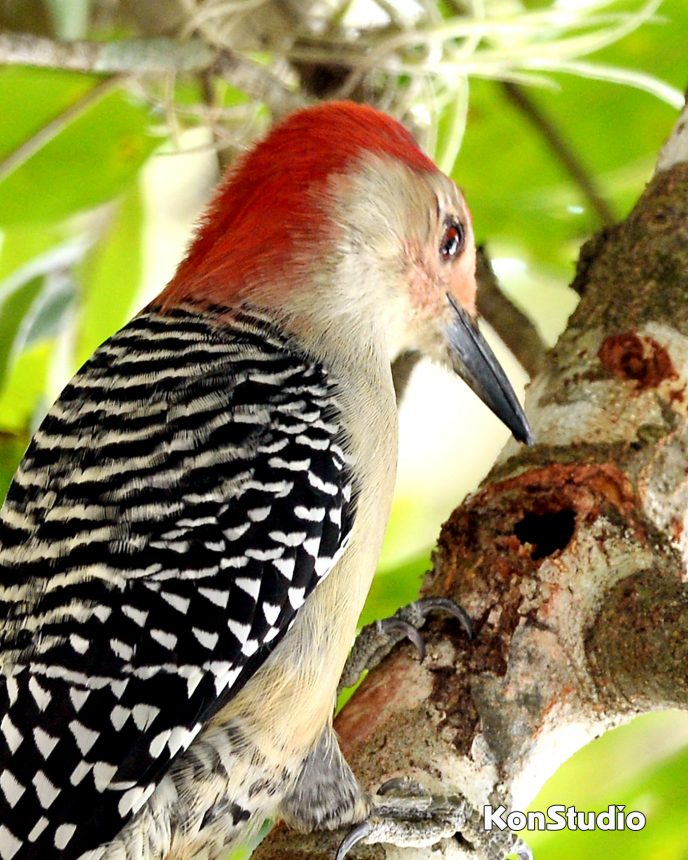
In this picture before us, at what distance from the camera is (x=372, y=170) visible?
251 centimetres

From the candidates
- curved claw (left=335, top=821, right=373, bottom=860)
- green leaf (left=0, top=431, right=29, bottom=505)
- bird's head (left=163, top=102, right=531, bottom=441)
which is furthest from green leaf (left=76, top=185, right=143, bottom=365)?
curved claw (left=335, top=821, right=373, bottom=860)

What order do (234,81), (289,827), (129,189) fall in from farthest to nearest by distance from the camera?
(129,189) < (234,81) < (289,827)

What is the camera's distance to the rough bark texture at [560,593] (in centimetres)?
198

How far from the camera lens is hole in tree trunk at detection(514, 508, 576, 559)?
214 cm

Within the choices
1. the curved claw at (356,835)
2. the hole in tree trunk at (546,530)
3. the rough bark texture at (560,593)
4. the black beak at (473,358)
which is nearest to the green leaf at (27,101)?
the black beak at (473,358)

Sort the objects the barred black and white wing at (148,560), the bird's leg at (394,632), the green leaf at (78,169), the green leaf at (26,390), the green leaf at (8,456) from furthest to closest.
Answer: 1. the green leaf at (26,390)
2. the green leaf at (78,169)
3. the green leaf at (8,456)
4. the bird's leg at (394,632)
5. the barred black and white wing at (148,560)

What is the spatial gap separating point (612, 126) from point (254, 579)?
180 cm

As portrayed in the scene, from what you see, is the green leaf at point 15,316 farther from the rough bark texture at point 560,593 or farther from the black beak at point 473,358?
the rough bark texture at point 560,593

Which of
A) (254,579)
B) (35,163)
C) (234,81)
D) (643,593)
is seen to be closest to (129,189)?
(35,163)

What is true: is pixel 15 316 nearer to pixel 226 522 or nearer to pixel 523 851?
pixel 226 522

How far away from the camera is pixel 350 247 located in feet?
8.03

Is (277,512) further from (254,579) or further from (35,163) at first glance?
(35,163)

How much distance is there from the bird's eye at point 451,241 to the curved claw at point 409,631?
83cm

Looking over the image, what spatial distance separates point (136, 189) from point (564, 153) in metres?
1.22
